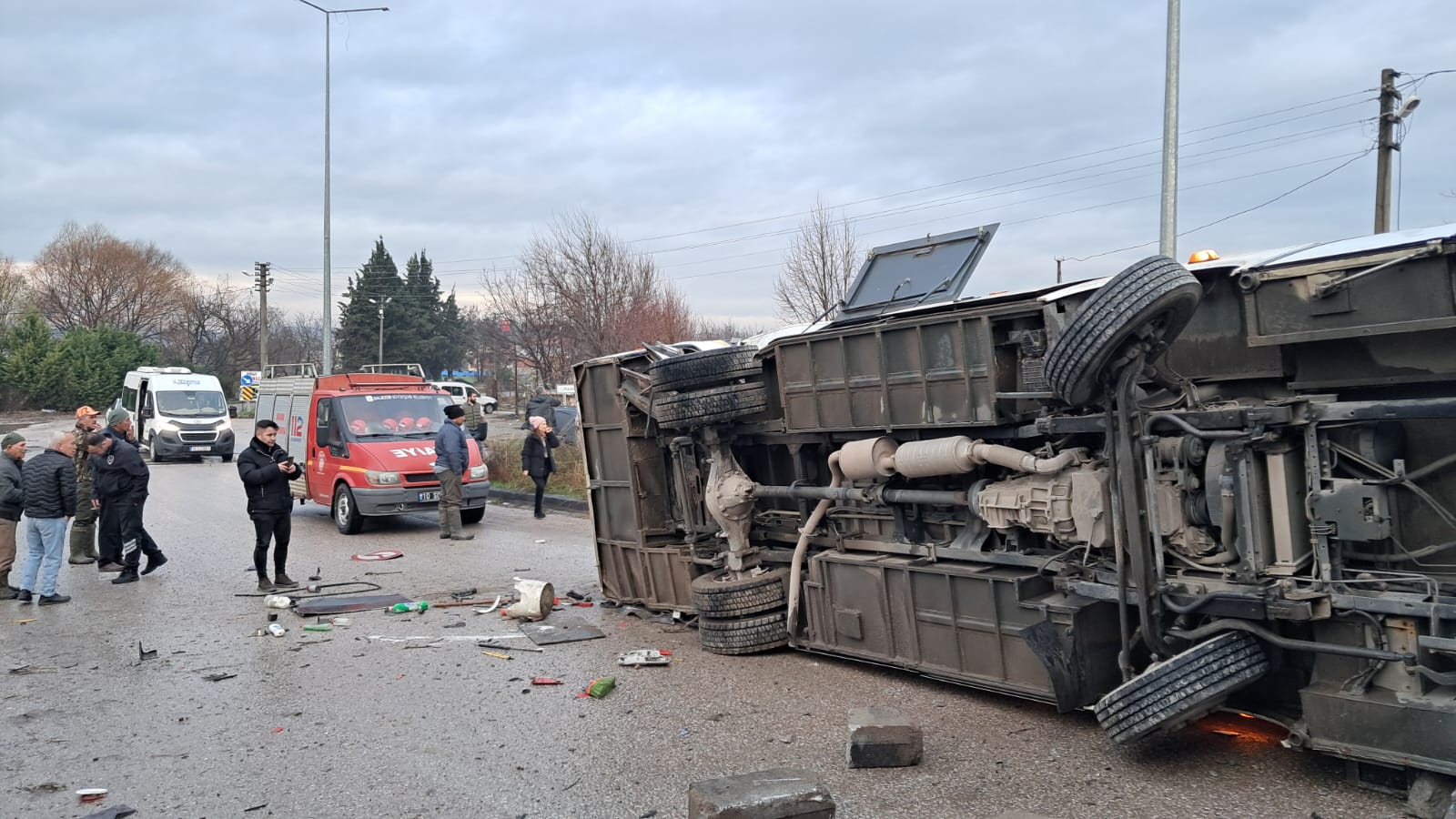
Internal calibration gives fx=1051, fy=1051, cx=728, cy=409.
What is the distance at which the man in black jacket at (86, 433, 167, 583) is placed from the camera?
11.2m

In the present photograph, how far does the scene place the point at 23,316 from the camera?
53.3 meters

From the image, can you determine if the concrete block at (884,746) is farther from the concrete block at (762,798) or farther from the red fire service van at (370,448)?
the red fire service van at (370,448)

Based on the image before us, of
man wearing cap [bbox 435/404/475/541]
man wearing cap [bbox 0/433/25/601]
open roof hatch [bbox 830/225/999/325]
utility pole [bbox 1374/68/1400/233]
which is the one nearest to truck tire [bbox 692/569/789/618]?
open roof hatch [bbox 830/225/999/325]

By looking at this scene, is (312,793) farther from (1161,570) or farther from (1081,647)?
(1161,570)

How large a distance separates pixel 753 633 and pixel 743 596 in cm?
28

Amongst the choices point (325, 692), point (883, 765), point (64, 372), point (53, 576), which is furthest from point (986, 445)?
point (64, 372)

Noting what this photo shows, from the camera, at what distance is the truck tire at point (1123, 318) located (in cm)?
469

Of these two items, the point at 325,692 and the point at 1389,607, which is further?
the point at 325,692

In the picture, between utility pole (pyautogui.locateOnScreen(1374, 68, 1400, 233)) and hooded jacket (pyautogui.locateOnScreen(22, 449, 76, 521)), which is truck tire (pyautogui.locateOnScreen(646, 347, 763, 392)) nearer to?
hooded jacket (pyautogui.locateOnScreen(22, 449, 76, 521))

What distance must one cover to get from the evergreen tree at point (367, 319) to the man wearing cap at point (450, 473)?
53.7m

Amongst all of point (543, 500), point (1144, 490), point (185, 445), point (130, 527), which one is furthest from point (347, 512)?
point (185, 445)

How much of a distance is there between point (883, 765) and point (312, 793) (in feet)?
9.12

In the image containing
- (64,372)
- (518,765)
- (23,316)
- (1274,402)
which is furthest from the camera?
(23,316)

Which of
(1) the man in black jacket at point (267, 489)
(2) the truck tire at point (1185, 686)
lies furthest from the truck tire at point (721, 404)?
(1) the man in black jacket at point (267, 489)
